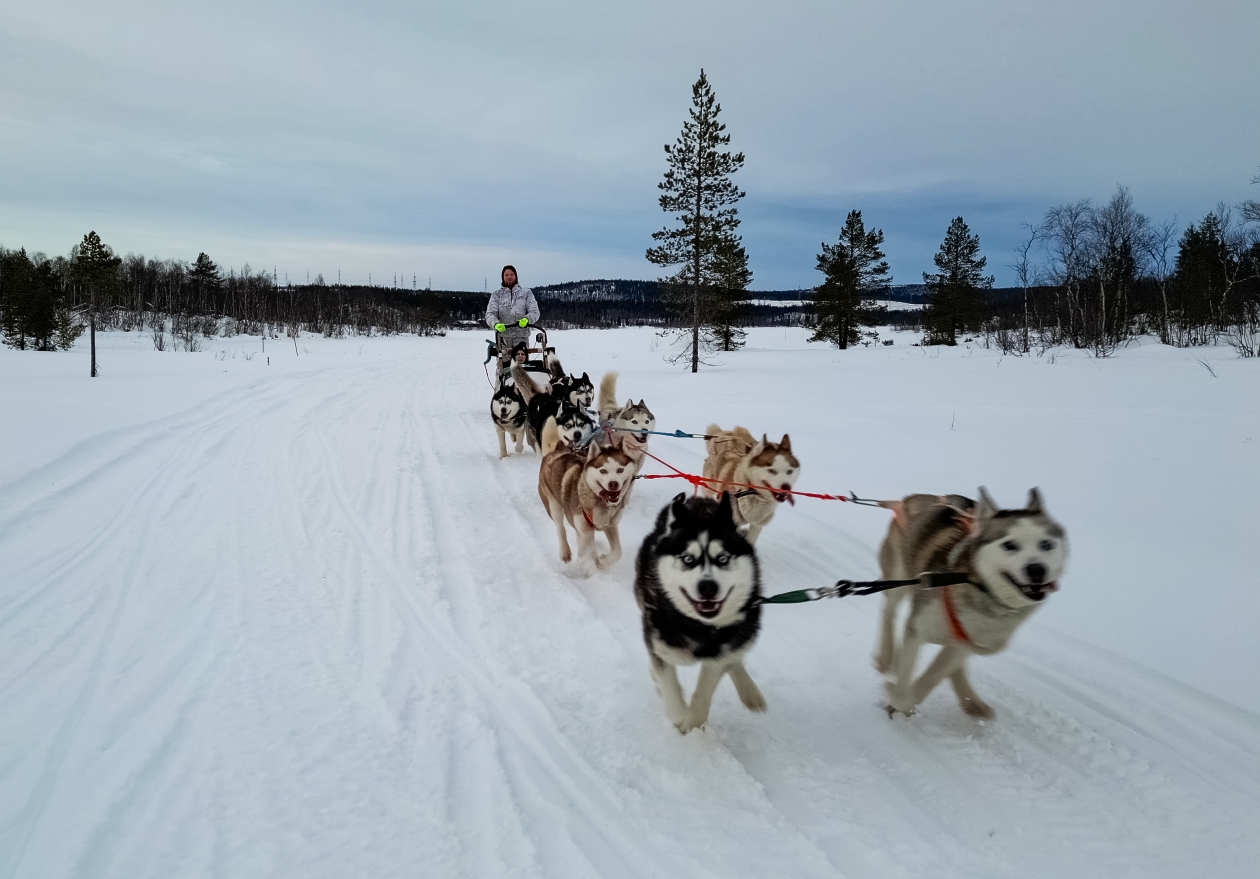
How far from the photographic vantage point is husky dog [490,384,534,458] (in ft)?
25.1

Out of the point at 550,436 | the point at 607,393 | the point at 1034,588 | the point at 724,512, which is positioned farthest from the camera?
the point at 607,393

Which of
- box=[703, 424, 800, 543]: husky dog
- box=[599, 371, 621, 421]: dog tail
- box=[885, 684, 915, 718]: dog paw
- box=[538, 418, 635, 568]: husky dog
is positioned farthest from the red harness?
box=[599, 371, 621, 421]: dog tail

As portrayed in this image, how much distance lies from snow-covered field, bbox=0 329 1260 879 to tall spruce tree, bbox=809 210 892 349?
23214 mm

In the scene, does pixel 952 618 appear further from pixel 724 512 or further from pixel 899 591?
pixel 724 512

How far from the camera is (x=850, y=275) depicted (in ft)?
91.6

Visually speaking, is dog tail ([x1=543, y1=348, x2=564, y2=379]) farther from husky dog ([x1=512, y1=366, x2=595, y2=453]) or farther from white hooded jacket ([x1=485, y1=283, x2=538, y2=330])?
husky dog ([x1=512, y1=366, x2=595, y2=453])

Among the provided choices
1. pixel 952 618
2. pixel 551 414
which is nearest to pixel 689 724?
pixel 952 618

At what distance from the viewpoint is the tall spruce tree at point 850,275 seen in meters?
28.0

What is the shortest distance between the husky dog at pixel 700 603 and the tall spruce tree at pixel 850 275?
2819 cm

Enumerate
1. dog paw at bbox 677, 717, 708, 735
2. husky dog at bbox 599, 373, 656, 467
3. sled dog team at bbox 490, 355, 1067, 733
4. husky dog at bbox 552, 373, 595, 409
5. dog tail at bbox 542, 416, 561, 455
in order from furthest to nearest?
husky dog at bbox 552, 373, 595, 409
husky dog at bbox 599, 373, 656, 467
dog tail at bbox 542, 416, 561, 455
dog paw at bbox 677, 717, 708, 735
sled dog team at bbox 490, 355, 1067, 733

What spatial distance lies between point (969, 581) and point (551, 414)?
5.24 meters

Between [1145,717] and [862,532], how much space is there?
7.56 ft

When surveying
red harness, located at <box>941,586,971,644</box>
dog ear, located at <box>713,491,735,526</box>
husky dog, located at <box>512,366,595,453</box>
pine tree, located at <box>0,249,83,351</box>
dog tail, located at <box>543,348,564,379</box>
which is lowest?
red harness, located at <box>941,586,971,644</box>

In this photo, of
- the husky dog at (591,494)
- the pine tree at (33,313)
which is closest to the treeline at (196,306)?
the pine tree at (33,313)
